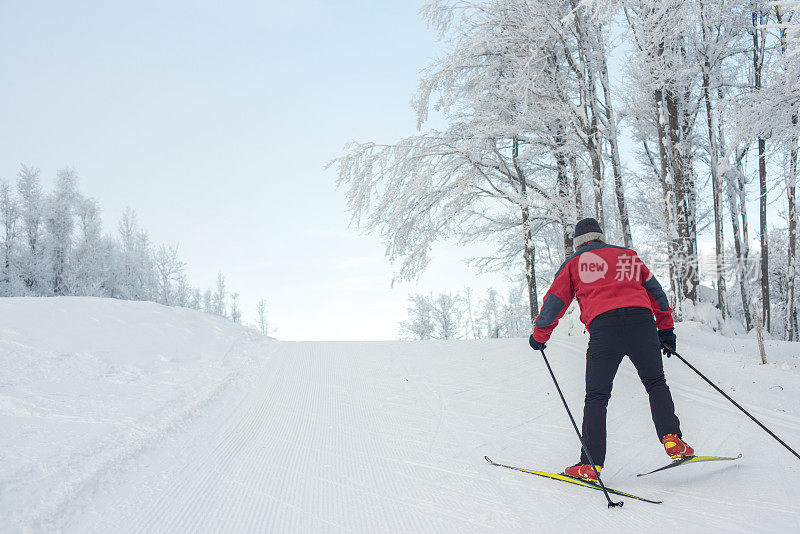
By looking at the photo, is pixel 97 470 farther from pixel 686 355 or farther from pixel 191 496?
pixel 686 355

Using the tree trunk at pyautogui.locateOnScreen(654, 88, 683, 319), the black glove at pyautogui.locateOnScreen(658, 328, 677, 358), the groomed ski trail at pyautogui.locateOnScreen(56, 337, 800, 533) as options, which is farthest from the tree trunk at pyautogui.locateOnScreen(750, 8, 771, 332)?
the black glove at pyautogui.locateOnScreen(658, 328, 677, 358)

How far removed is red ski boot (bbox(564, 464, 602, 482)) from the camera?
3.30 metres

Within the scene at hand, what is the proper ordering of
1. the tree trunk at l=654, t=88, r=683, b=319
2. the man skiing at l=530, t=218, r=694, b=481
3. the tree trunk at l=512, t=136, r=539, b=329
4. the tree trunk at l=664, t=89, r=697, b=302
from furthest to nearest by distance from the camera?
1. the tree trunk at l=512, t=136, r=539, b=329
2. the tree trunk at l=654, t=88, r=683, b=319
3. the tree trunk at l=664, t=89, r=697, b=302
4. the man skiing at l=530, t=218, r=694, b=481

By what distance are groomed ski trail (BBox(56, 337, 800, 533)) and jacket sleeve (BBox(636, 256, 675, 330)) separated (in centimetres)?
115

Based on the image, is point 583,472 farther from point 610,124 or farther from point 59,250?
point 59,250

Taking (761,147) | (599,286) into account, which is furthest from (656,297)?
(761,147)

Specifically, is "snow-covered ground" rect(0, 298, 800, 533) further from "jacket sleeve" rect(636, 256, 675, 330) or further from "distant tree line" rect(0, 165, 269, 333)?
"distant tree line" rect(0, 165, 269, 333)

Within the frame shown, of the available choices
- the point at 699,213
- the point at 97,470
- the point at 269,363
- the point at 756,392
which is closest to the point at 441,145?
the point at 269,363

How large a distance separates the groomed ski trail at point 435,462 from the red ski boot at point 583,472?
0.16 m

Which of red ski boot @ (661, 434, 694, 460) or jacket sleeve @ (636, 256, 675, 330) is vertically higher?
jacket sleeve @ (636, 256, 675, 330)

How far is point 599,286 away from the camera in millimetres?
3598

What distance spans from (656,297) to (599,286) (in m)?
0.62

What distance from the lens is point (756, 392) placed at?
18.6 feet

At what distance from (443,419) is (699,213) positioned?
18.5 metres
